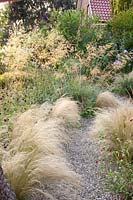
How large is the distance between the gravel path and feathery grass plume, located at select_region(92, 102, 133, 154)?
0.22m

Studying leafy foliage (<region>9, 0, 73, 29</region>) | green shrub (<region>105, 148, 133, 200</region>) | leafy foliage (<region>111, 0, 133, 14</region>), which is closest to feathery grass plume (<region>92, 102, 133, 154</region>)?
green shrub (<region>105, 148, 133, 200</region>)

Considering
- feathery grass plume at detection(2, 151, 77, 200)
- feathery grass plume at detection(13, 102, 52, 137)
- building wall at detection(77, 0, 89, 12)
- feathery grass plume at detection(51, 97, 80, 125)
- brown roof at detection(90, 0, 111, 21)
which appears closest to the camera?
feathery grass plume at detection(2, 151, 77, 200)

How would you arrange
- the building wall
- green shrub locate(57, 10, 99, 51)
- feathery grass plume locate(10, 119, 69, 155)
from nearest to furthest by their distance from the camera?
feathery grass plume locate(10, 119, 69, 155)
green shrub locate(57, 10, 99, 51)
the building wall

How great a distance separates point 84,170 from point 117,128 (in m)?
0.59

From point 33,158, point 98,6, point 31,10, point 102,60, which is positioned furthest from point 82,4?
point 33,158

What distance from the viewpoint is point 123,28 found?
34.3ft

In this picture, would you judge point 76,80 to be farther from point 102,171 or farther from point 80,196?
point 80,196

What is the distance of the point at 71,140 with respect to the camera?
4340 mm

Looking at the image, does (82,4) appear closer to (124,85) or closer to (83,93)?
(124,85)

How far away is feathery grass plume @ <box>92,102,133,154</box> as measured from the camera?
11.9 ft

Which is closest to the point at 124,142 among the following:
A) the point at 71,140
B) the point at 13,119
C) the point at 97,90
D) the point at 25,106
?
the point at 71,140

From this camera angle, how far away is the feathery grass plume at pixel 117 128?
3619 mm

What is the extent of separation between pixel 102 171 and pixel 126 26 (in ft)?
25.4

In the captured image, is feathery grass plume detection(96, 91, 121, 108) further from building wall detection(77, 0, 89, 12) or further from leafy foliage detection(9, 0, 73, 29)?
building wall detection(77, 0, 89, 12)
